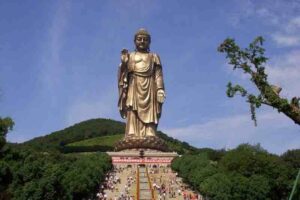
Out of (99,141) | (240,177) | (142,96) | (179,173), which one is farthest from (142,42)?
(99,141)

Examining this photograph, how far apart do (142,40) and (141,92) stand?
13.9 ft

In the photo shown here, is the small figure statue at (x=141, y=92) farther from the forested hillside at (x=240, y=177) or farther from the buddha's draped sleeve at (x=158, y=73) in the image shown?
the forested hillside at (x=240, y=177)

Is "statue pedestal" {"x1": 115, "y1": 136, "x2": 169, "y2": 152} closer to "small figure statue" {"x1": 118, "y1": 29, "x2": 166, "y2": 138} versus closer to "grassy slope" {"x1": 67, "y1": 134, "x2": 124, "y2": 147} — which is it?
"small figure statue" {"x1": 118, "y1": 29, "x2": 166, "y2": 138}

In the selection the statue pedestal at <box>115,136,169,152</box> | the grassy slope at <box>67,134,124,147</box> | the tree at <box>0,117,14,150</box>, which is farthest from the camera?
the grassy slope at <box>67,134,124,147</box>

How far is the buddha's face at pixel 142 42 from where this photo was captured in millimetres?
42562

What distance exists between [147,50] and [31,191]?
79.7 feet

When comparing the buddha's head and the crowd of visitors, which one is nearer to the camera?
the crowd of visitors

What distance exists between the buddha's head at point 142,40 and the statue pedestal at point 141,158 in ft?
27.7

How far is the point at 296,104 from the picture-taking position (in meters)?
6.55

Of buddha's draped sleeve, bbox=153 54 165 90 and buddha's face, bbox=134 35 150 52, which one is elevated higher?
buddha's face, bbox=134 35 150 52

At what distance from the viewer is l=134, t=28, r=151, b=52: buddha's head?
42.6m

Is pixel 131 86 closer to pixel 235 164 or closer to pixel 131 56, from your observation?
pixel 131 56

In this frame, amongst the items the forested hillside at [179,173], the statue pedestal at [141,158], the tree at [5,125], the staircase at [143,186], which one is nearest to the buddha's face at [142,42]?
the statue pedestal at [141,158]

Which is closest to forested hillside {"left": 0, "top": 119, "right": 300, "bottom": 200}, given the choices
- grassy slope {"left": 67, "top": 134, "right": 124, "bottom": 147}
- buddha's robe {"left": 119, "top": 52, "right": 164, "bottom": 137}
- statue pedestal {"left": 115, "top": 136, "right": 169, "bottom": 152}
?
statue pedestal {"left": 115, "top": 136, "right": 169, "bottom": 152}
